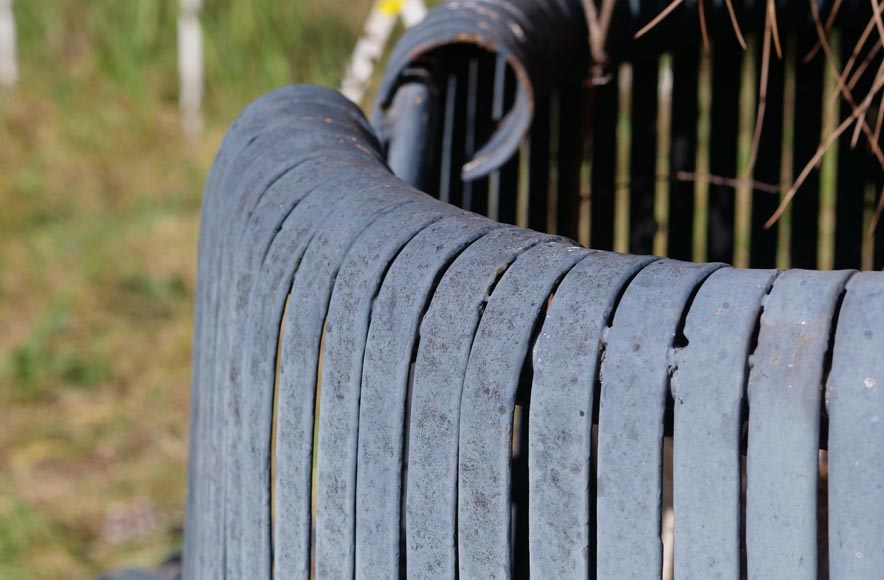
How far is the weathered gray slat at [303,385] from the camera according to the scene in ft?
4.00

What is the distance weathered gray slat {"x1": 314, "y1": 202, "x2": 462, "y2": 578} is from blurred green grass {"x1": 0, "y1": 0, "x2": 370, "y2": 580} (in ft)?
7.49

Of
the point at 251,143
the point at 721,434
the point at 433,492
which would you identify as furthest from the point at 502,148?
the point at 721,434

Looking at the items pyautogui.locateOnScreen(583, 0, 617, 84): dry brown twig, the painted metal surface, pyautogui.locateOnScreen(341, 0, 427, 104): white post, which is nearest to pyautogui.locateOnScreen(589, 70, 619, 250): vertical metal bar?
pyautogui.locateOnScreen(583, 0, 617, 84): dry brown twig

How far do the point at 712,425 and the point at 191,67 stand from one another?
5.76 metres

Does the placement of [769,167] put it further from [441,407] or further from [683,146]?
[441,407]

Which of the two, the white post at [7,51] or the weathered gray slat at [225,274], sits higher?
the white post at [7,51]

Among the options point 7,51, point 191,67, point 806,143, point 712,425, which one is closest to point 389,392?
point 712,425

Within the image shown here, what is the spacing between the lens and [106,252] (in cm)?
530

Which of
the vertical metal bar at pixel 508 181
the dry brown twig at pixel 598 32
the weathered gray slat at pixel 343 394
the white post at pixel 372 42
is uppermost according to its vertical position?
the white post at pixel 372 42

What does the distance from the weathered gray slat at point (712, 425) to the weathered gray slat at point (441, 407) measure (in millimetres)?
215

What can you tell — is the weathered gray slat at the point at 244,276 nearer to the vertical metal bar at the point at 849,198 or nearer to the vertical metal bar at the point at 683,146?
the vertical metal bar at the point at 683,146

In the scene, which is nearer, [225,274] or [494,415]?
[494,415]

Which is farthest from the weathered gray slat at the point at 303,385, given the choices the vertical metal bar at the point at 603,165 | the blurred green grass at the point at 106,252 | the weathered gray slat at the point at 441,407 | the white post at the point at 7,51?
the white post at the point at 7,51

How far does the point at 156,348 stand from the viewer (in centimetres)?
474
